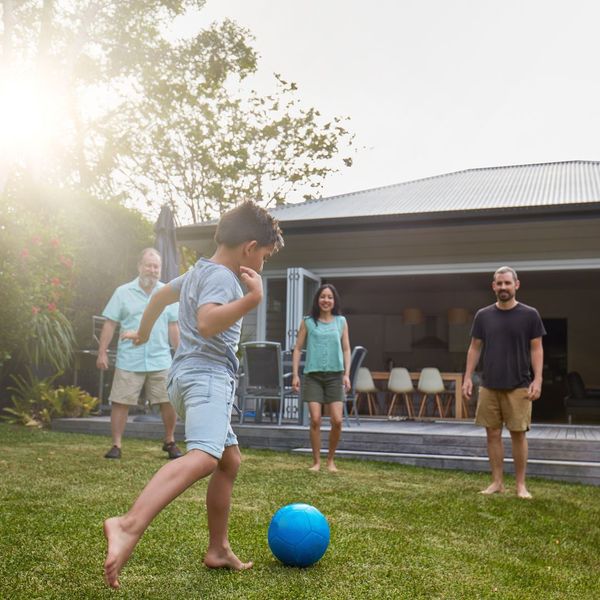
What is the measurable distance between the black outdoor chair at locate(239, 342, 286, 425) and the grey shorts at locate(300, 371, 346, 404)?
5.57 ft

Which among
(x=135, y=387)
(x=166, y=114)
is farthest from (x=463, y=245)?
(x=166, y=114)

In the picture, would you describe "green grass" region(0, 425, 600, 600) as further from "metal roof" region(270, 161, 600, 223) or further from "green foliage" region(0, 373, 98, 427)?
"metal roof" region(270, 161, 600, 223)

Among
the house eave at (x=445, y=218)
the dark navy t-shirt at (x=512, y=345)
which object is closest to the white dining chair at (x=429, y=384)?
the house eave at (x=445, y=218)

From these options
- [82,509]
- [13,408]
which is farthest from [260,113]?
[82,509]

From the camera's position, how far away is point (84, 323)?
1012 centimetres

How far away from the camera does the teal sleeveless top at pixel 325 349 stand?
18.6 feet

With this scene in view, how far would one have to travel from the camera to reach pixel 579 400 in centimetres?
998

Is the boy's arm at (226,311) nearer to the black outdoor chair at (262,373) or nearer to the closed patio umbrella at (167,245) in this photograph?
the black outdoor chair at (262,373)

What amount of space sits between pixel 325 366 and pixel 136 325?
1499 millimetres

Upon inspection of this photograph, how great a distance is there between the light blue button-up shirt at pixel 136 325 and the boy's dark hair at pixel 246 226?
10.2ft

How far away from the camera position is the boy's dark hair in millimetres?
2518

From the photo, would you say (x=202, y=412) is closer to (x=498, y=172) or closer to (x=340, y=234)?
(x=340, y=234)

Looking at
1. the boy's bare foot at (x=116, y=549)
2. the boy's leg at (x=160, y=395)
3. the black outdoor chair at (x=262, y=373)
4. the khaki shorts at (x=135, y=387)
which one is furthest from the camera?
the black outdoor chair at (x=262, y=373)

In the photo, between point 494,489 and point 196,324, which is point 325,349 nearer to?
point 494,489
